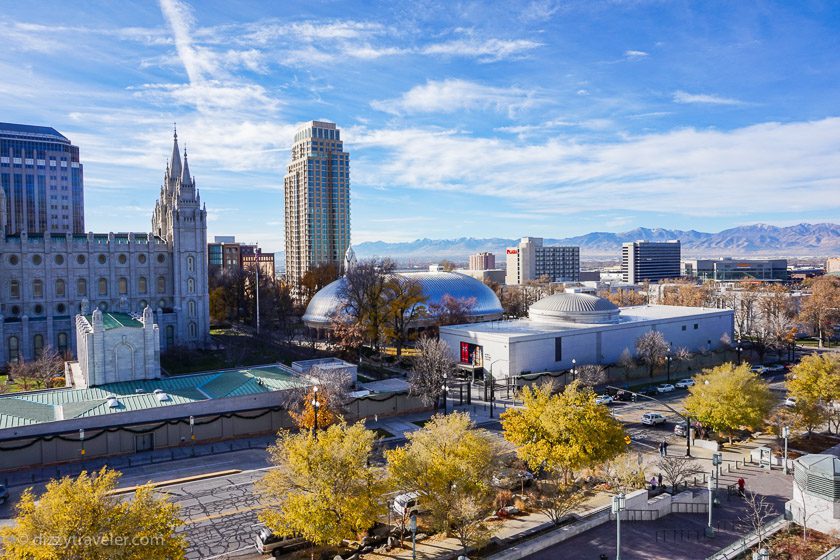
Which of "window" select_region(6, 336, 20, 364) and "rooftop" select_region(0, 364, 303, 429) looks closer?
"rooftop" select_region(0, 364, 303, 429)

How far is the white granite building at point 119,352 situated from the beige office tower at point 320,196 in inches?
4436

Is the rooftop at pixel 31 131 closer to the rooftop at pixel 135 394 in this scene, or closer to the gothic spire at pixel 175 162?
the gothic spire at pixel 175 162

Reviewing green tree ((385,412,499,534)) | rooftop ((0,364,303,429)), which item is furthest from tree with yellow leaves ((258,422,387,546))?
rooftop ((0,364,303,429))

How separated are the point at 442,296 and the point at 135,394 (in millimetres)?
51638

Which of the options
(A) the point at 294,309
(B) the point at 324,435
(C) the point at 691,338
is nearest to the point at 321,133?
(A) the point at 294,309

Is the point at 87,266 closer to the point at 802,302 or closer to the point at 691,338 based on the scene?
the point at 691,338

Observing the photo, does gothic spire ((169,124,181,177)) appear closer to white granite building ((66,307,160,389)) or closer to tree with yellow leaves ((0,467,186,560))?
white granite building ((66,307,160,389))

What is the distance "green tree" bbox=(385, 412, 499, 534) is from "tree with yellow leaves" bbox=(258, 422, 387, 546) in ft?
5.21

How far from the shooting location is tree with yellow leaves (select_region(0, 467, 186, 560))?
1764cm

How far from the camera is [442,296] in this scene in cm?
8975

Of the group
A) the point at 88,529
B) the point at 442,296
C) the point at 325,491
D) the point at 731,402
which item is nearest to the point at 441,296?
the point at 442,296

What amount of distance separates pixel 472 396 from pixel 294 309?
6280cm

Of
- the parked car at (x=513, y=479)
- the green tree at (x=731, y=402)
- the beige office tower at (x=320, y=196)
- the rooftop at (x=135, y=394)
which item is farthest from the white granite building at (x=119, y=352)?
the beige office tower at (x=320, y=196)

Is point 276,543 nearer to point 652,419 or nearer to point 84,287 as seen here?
point 652,419
